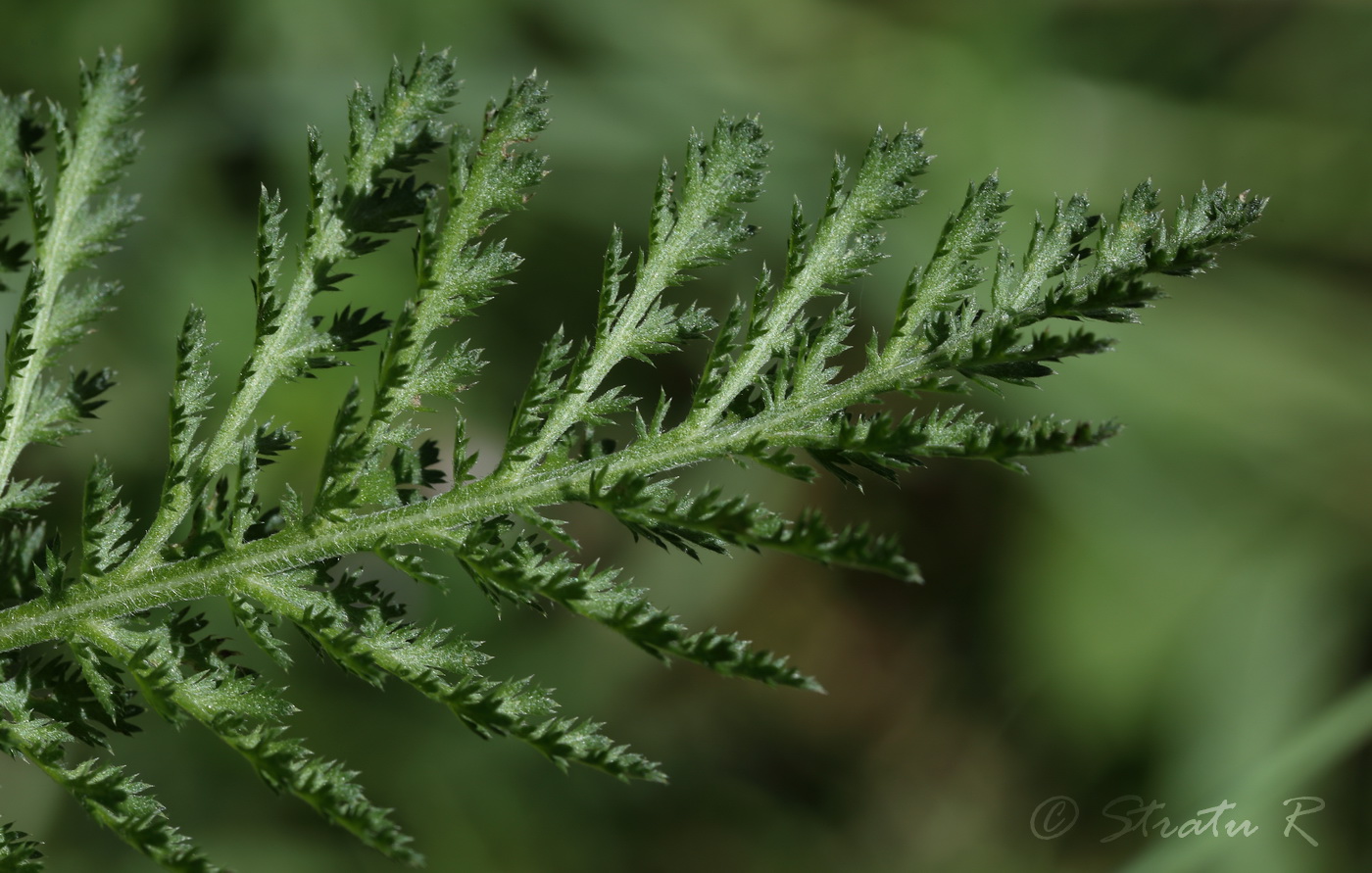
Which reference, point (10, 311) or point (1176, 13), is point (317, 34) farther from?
point (1176, 13)

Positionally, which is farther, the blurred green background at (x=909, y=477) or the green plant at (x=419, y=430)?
the blurred green background at (x=909, y=477)

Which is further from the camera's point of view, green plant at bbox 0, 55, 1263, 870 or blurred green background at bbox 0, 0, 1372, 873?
blurred green background at bbox 0, 0, 1372, 873

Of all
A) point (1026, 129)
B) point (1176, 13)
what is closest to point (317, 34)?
point (1026, 129)

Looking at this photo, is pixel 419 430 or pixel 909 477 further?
pixel 909 477

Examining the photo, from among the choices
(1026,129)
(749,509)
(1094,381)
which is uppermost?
(1026,129)

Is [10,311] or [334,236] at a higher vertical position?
[334,236]
